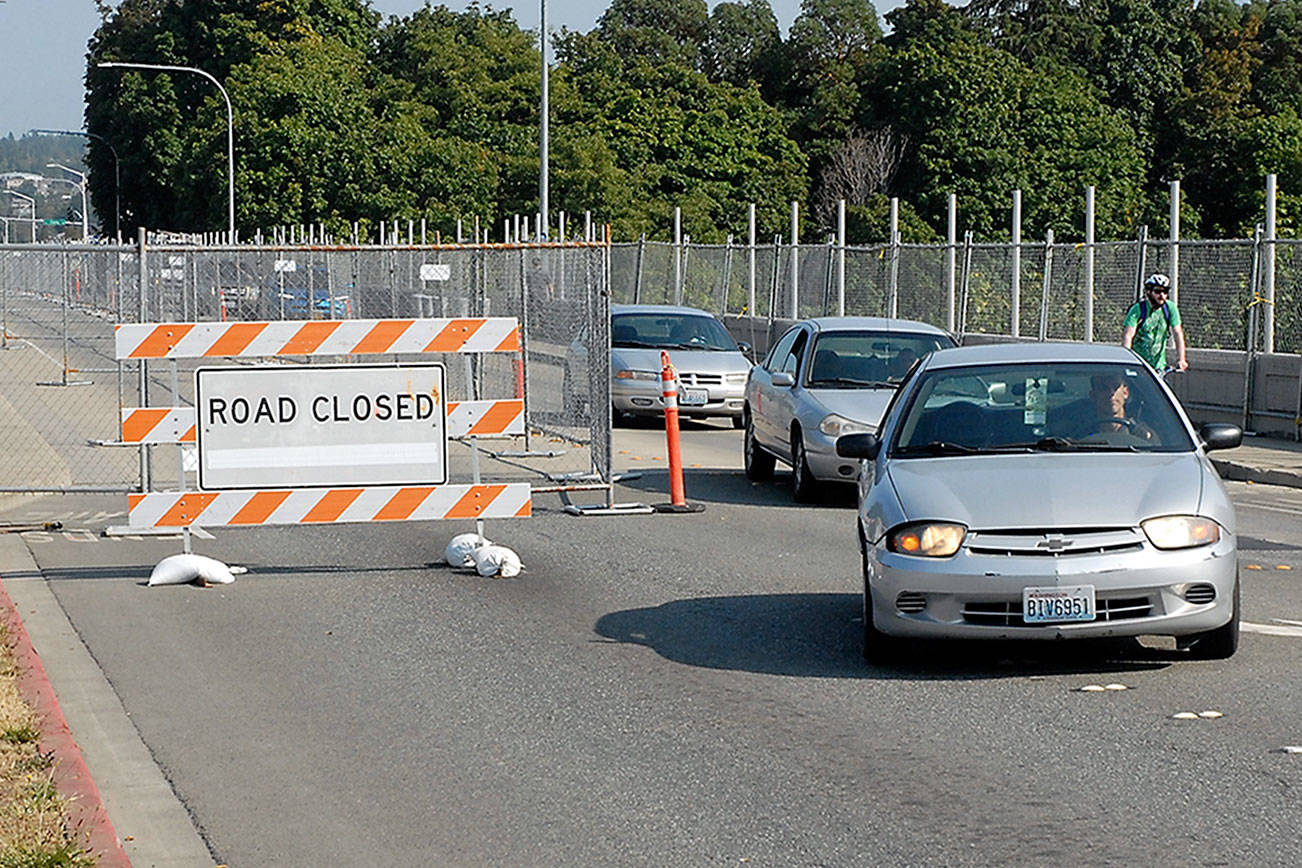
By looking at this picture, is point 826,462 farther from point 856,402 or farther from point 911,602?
point 911,602

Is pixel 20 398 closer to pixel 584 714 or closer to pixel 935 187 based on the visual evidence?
pixel 584 714

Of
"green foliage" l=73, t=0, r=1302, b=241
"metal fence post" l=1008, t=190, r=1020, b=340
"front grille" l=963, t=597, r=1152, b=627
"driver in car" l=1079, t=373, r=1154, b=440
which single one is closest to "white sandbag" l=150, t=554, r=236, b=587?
"front grille" l=963, t=597, r=1152, b=627

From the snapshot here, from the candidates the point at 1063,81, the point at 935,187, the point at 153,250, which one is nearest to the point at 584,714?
the point at 153,250

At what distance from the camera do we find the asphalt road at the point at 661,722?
623 centimetres

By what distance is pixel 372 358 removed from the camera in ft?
78.3

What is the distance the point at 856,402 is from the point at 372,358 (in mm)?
10060

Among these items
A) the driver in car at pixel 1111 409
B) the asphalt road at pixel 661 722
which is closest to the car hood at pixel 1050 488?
the driver in car at pixel 1111 409

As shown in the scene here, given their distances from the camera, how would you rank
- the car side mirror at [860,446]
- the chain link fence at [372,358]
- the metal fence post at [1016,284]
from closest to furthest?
the car side mirror at [860,446] < the chain link fence at [372,358] < the metal fence post at [1016,284]

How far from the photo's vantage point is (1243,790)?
6633mm

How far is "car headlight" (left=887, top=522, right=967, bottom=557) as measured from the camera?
838 cm

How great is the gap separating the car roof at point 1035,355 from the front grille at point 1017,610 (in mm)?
1931

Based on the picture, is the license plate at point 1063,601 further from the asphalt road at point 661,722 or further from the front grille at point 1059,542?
the asphalt road at point 661,722

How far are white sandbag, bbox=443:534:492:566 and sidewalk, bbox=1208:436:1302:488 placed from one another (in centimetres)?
779

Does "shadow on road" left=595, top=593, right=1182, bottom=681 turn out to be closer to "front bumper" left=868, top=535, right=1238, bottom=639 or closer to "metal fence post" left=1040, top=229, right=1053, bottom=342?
"front bumper" left=868, top=535, right=1238, bottom=639
